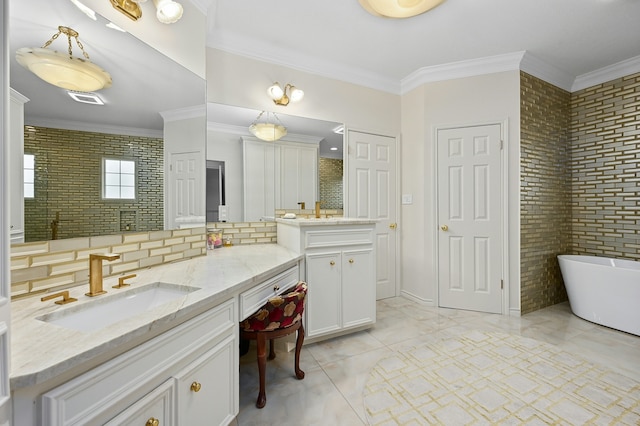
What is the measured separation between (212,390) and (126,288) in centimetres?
58

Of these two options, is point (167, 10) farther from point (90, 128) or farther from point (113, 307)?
point (113, 307)

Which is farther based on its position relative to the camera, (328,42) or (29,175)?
(328,42)

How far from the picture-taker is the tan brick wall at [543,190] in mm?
2994

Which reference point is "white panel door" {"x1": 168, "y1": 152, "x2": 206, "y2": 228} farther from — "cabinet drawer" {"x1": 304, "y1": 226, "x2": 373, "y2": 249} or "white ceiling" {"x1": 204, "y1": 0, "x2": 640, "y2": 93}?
"white ceiling" {"x1": 204, "y1": 0, "x2": 640, "y2": 93}

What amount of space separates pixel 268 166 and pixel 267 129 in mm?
355

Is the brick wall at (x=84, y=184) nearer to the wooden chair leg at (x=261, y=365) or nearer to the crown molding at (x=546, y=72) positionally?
the wooden chair leg at (x=261, y=365)

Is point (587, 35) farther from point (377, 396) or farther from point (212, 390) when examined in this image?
point (212, 390)

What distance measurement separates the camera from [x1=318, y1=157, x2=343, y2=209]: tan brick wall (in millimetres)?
3049

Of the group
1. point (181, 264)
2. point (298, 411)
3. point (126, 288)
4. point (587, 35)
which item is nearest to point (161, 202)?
point (181, 264)

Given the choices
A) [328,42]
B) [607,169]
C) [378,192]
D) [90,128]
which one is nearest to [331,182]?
[378,192]

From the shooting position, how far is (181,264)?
5.72 feet

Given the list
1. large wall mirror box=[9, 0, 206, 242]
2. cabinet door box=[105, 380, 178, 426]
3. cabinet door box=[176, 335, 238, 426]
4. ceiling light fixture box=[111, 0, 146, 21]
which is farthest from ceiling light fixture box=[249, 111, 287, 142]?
cabinet door box=[105, 380, 178, 426]

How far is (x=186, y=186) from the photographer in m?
1.86

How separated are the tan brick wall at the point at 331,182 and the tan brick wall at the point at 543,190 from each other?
1901 mm
